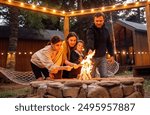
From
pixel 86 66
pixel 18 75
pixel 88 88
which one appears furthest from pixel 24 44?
pixel 88 88

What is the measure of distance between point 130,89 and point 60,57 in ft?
3.31

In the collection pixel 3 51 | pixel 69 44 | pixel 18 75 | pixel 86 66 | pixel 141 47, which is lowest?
pixel 18 75

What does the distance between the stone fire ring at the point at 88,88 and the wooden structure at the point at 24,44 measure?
870 centimetres

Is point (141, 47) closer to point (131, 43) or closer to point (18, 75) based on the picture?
point (131, 43)

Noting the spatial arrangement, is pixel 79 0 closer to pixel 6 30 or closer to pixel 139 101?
pixel 6 30

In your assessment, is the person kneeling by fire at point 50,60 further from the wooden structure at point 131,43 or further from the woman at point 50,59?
the wooden structure at point 131,43

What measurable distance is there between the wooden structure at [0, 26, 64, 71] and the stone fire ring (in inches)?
343

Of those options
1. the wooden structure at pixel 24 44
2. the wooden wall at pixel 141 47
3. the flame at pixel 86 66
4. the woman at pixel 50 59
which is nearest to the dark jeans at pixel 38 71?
the woman at pixel 50 59

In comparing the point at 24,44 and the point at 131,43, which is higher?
the point at 131,43

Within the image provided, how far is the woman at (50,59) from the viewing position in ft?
10.2

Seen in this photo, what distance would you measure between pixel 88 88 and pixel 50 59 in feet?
2.02

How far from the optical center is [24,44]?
12164 mm

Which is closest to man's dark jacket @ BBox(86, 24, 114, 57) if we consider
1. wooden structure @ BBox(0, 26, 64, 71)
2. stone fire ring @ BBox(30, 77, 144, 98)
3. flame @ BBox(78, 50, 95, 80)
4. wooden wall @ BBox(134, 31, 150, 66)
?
flame @ BBox(78, 50, 95, 80)

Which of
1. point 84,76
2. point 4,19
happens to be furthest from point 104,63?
point 4,19
